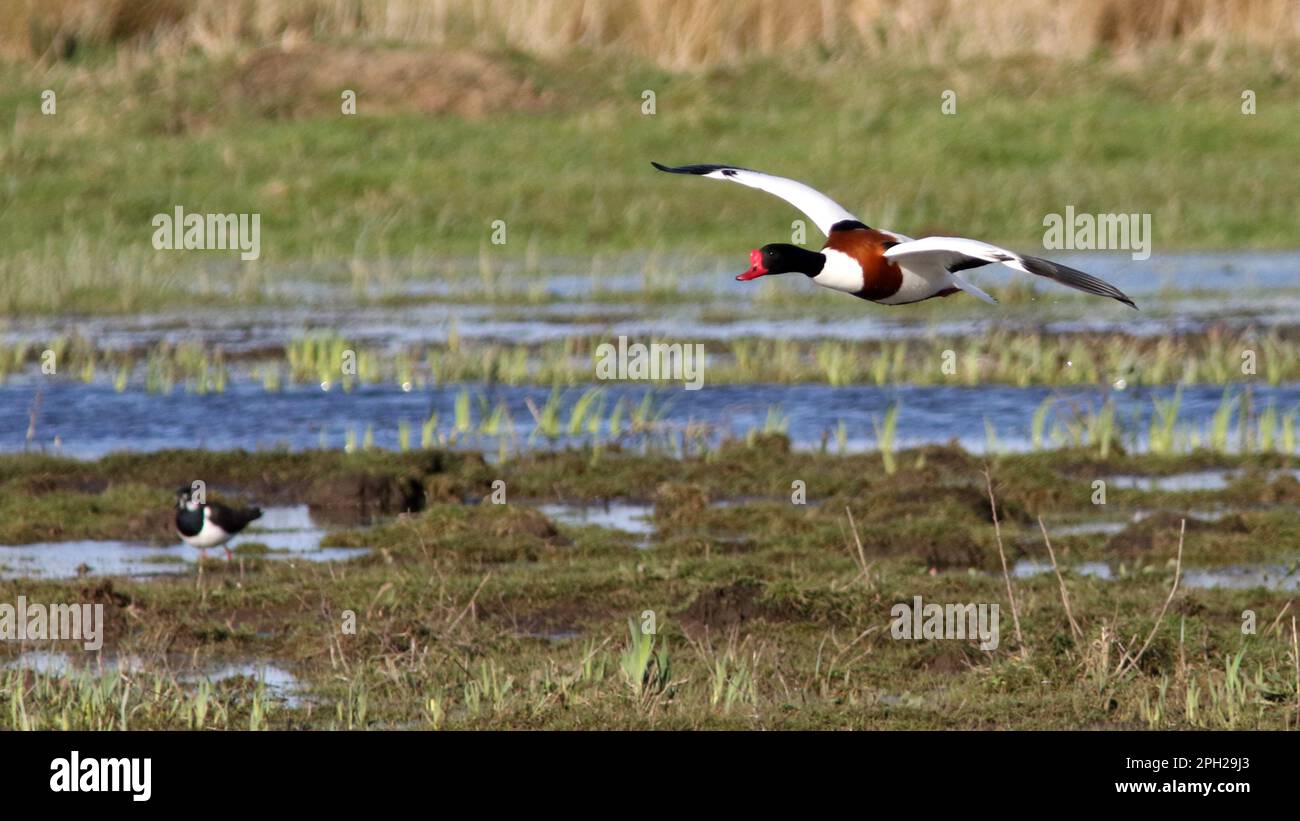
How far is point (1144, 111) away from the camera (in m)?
28.1

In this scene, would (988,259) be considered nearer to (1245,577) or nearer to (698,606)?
(698,606)

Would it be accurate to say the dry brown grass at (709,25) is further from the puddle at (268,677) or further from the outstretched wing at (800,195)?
the outstretched wing at (800,195)

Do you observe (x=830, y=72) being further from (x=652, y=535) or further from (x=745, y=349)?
(x=652, y=535)

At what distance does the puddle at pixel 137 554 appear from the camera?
11.8 m

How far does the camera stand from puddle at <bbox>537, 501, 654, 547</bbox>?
12.7 meters

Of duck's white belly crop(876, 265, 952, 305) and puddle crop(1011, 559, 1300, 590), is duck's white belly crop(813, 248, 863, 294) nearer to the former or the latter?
duck's white belly crop(876, 265, 952, 305)

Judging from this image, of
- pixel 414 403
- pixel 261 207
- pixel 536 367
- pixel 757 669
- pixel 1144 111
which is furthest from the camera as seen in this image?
pixel 1144 111

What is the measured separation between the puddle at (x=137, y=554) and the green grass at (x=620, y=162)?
10140 millimetres
